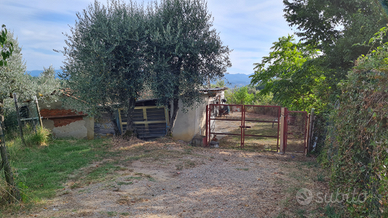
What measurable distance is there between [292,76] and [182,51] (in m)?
5.38

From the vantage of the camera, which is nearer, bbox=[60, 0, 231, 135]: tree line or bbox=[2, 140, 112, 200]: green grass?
bbox=[2, 140, 112, 200]: green grass

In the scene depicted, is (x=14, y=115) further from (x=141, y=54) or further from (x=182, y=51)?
(x=182, y=51)

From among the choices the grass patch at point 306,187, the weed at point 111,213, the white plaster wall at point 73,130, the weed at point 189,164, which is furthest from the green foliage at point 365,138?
the white plaster wall at point 73,130

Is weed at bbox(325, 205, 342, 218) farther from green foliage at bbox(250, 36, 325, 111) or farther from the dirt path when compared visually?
green foliage at bbox(250, 36, 325, 111)

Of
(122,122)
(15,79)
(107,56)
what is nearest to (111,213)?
(107,56)

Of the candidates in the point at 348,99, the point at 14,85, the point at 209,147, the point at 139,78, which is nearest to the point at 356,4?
the point at 348,99

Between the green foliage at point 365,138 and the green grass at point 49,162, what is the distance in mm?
5154

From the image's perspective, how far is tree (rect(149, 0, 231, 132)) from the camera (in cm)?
856

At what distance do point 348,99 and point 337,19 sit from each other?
7.55 meters

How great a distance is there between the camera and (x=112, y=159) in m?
7.48

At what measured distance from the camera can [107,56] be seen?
8078 millimetres

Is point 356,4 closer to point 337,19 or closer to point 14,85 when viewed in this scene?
point 337,19

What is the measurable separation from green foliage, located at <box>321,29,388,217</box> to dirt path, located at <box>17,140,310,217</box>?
51.8 inches

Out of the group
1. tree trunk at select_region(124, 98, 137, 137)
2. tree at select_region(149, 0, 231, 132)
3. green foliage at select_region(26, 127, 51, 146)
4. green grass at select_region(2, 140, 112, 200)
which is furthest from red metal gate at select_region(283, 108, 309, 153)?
green foliage at select_region(26, 127, 51, 146)
